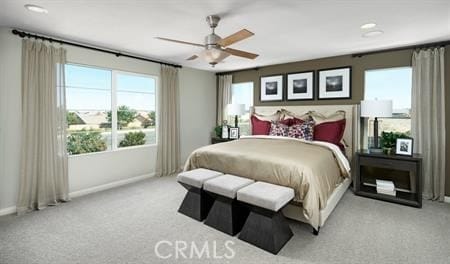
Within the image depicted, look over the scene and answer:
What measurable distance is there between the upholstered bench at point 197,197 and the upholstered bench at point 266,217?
1.98 ft

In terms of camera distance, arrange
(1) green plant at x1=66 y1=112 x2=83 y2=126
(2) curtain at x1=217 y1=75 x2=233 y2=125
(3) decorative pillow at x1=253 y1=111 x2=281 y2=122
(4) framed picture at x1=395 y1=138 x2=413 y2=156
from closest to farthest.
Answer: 1. (4) framed picture at x1=395 y1=138 x2=413 y2=156
2. (1) green plant at x1=66 y1=112 x2=83 y2=126
3. (3) decorative pillow at x1=253 y1=111 x2=281 y2=122
4. (2) curtain at x1=217 y1=75 x2=233 y2=125

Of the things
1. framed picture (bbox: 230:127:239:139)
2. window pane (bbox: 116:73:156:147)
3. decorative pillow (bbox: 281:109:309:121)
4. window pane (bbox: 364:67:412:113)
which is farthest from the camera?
framed picture (bbox: 230:127:239:139)

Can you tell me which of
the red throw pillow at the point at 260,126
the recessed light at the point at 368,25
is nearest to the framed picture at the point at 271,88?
the red throw pillow at the point at 260,126

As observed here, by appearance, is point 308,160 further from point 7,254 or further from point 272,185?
point 7,254

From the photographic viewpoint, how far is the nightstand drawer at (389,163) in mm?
3248

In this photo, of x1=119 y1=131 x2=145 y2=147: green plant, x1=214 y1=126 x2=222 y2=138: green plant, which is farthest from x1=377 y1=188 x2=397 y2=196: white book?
x1=119 y1=131 x2=145 y2=147: green plant

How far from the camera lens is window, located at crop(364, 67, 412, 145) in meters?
3.77

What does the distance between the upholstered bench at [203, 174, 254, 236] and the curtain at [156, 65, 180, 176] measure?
2.33 m

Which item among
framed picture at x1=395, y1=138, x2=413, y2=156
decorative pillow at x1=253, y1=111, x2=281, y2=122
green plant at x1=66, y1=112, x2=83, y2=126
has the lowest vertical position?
framed picture at x1=395, y1=138, x2=413, y2=156

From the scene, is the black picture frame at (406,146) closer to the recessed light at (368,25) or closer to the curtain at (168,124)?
the recessed light at (368,25)

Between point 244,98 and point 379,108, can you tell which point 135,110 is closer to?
point 244,98

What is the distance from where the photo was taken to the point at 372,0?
7.19ft

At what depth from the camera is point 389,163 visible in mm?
3395

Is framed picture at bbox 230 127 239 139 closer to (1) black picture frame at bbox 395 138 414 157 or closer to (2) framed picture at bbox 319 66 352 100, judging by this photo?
(2) framed picture at bbox 319 66 352 100
